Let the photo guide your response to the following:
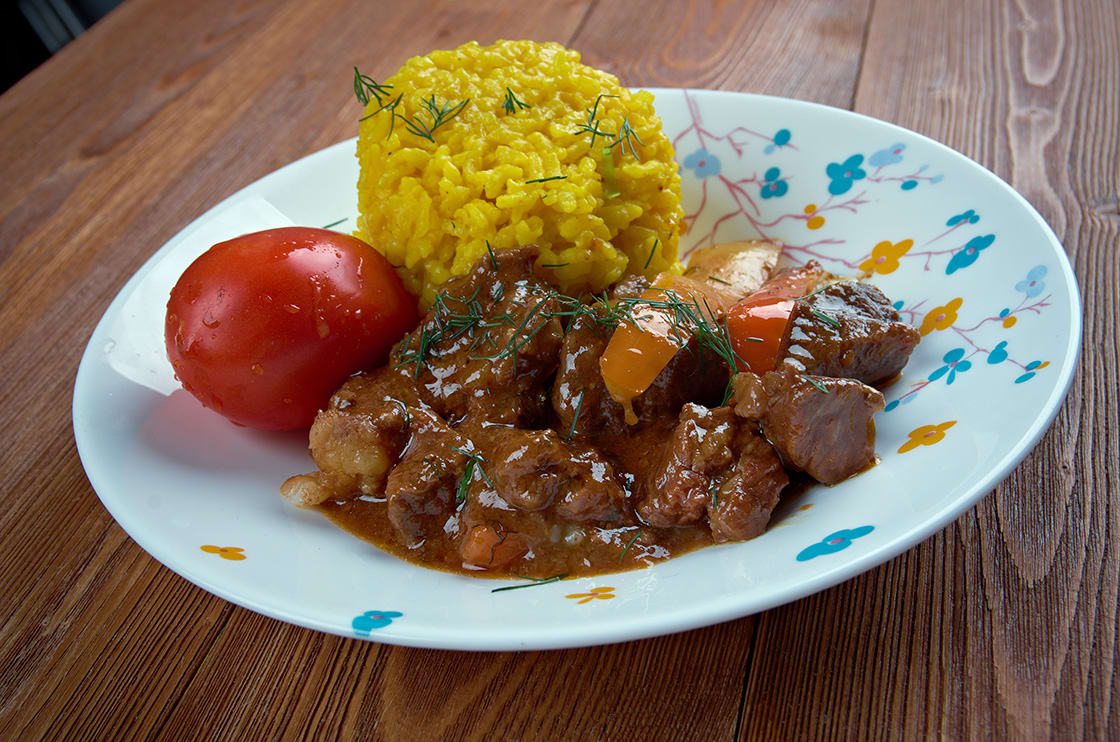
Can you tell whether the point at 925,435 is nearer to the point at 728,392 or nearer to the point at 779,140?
the point at 728,392

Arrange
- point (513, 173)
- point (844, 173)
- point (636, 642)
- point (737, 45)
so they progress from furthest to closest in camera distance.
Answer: point (737, 45) → point (844, 173) → point (513, 173) → point (636, 642)

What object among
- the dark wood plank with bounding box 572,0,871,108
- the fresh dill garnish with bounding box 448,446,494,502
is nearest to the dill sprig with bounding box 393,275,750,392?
the fresh dill garnish with bounding box 448,446,494,502

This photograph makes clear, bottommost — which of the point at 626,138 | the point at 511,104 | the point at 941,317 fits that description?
the point at 941,317

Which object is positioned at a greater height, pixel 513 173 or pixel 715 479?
pixel 513 173

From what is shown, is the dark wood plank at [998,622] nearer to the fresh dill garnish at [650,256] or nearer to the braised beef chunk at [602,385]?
the braised beef chunk at [602,385]

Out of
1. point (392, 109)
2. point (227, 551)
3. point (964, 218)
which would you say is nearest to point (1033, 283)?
point (964, 218)

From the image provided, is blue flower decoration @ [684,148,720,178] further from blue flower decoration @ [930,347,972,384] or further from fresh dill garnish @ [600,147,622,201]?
blue flower decoration @ [930,347,972,384]
